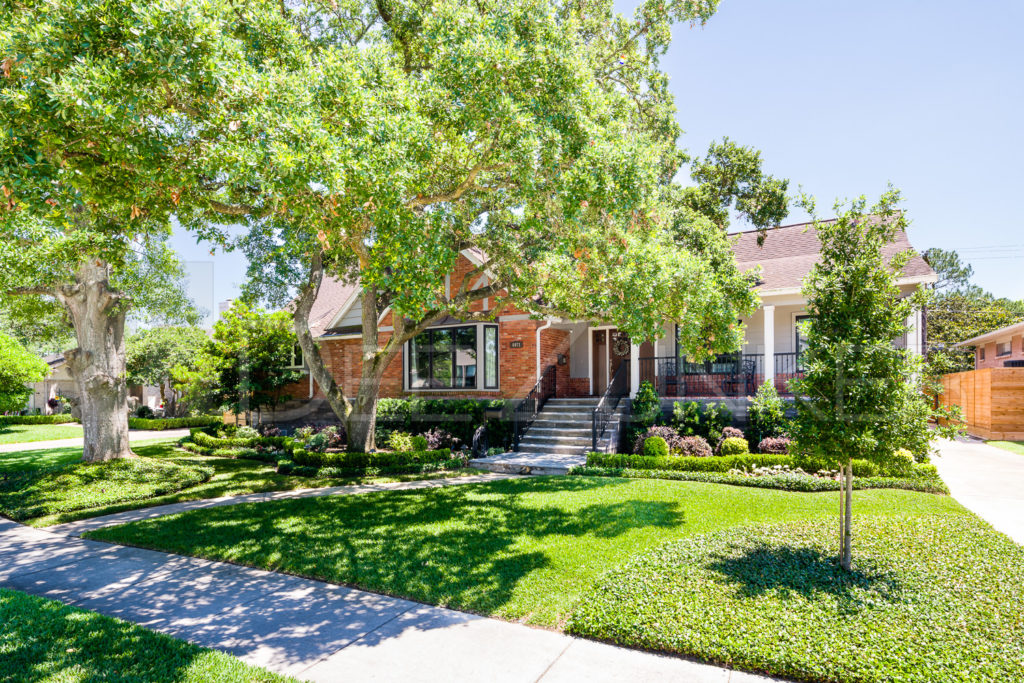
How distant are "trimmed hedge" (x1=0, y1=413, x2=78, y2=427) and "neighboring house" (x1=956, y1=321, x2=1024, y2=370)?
144 ft

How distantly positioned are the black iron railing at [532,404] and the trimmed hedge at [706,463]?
9.69 feet

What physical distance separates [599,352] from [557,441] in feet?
14.4

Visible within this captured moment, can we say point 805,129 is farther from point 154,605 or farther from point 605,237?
point 154,605

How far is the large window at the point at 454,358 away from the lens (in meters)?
16.5

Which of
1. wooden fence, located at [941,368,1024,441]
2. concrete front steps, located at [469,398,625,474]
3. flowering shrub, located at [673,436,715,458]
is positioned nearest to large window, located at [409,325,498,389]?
concrete front steps, located at [469,398,625,474]

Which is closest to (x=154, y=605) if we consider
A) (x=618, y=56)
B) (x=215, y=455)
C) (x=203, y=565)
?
(x=203, y=565)

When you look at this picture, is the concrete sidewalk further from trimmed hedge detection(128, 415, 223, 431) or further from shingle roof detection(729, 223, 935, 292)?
trimmed hedge detection(128, 415, 223, 431)

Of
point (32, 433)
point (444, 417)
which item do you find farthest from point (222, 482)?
point (32, 433)

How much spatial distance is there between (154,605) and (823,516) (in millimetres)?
8111

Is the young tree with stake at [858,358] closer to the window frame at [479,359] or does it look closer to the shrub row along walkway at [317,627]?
the shrub row along walkway at [317,627]

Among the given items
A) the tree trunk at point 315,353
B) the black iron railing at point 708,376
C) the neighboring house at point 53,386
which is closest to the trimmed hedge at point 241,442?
the tree trunk at point 315,353

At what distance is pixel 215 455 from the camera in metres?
15.2

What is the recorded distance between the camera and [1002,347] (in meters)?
26.4

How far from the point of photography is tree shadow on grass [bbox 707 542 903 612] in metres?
4.79
